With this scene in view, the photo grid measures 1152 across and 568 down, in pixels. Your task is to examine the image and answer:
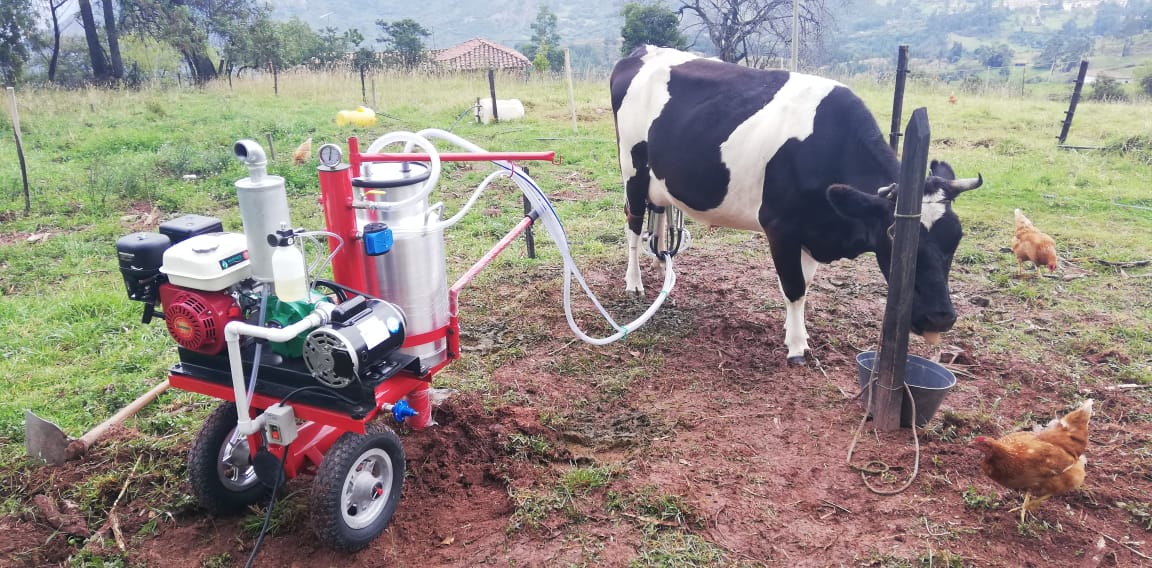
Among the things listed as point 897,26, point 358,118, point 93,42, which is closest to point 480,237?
point 358,118

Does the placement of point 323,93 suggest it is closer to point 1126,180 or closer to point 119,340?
point 119,340

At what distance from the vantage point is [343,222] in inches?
115

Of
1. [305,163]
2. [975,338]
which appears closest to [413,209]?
[975,338]

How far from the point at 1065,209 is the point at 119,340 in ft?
A: 30.6

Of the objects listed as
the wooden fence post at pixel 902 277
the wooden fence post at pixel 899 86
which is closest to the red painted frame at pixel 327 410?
the wooden fence post at pixel 902 277

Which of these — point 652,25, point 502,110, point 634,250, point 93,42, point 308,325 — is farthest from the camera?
point 652,25

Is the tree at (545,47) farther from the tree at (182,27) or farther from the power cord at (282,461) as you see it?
the power cord at (282,461)

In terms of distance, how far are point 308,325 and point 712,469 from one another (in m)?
2.02

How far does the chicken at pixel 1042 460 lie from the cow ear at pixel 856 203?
1441mm

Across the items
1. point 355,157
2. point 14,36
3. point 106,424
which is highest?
point 14,36

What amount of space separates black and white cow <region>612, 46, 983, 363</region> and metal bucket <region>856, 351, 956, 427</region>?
21 centimetres

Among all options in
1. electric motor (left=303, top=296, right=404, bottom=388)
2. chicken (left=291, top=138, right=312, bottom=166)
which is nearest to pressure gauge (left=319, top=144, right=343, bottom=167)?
electric motor (left=303, top=296, right=404, bottom=388)

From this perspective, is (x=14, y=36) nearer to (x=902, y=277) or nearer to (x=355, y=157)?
(x=355, y=157)

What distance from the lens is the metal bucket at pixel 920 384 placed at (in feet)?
11.7
